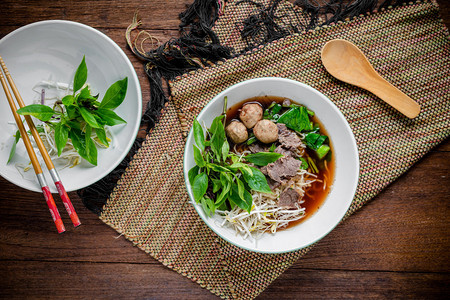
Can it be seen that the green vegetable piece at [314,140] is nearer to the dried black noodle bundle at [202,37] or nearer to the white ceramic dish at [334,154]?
the white ceramic dish at [334,154]

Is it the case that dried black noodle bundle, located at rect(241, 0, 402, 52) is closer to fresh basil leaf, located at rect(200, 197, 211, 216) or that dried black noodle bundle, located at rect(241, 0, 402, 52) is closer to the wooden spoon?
the wooden spoon

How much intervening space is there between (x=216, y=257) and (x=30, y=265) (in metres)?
0.97

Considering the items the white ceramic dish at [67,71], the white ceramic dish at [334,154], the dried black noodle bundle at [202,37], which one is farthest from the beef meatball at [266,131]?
the white ceramic dish at [67,71]

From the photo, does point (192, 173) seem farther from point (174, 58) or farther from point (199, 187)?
point (174, 58)

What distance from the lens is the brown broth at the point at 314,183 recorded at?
133cm

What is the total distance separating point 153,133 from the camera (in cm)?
143

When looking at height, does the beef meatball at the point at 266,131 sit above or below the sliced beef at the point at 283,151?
above

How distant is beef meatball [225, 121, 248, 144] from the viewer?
126cm

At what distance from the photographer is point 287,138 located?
51.7 inches

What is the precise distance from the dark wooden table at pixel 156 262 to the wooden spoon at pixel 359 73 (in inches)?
12.5

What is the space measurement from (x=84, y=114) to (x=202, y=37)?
0.66 m

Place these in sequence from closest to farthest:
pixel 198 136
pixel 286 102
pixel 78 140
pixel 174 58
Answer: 1. pixel 198 136
2. pixel 78 140
3. pixel 286 102
4. pixel 174 58

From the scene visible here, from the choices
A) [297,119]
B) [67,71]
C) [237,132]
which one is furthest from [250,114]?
[67,71]

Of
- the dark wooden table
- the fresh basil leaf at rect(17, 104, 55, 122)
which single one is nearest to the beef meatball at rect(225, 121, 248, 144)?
the dark wooden table
